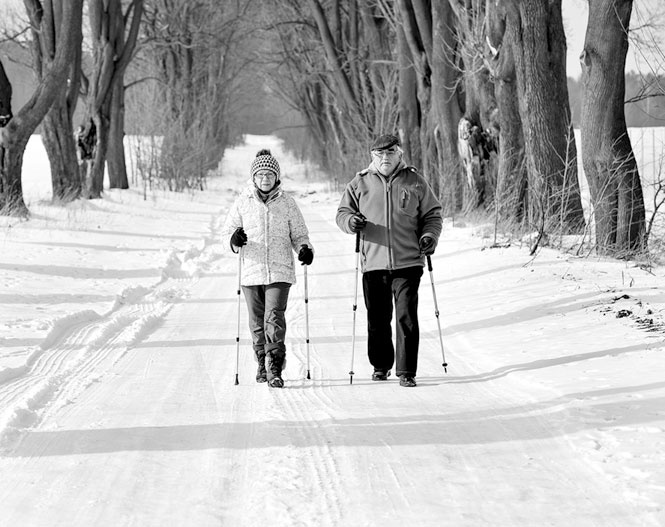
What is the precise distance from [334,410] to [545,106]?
340 inches

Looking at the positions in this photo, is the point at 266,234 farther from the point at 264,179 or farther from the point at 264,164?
the point at 264,164

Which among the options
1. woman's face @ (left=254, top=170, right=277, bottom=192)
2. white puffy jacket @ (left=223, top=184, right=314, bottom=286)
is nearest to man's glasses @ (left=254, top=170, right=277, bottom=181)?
woman's face @ (left=254, top=170, right=277, bottom=192)

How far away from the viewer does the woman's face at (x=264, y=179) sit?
292 inches

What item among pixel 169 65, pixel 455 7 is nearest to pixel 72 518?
pixel 455 7

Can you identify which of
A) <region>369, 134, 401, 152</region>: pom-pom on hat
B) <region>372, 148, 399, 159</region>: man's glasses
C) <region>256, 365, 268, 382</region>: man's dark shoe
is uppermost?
<region>369, 134, 401, 152</region>: pom-pom on hat

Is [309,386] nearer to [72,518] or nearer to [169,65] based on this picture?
[72,518]

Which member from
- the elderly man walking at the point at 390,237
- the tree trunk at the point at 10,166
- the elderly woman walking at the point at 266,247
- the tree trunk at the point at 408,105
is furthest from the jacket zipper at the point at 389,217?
the tree trunk at the point at 408,105

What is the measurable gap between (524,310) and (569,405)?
383 cm

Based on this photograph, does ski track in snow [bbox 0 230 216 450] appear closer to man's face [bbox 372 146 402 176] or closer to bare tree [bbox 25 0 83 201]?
man's face [bbox 372 146 402 176]

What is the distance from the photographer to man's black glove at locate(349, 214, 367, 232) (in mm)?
7195

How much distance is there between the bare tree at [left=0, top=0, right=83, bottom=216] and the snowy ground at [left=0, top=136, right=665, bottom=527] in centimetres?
526

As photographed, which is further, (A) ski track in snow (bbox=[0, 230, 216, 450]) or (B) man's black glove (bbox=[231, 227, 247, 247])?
(B) man's black glove (bbox=[231, 227, 247, 247])

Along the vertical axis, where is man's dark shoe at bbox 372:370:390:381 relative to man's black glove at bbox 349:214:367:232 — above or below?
below

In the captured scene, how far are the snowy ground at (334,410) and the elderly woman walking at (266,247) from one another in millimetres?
454
